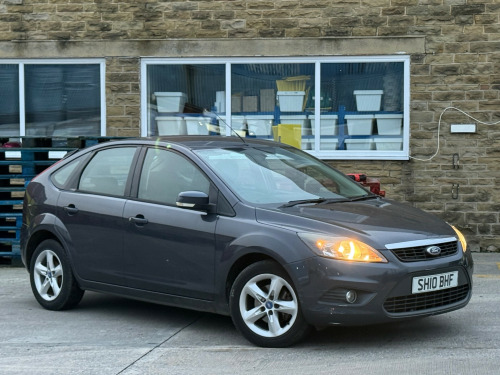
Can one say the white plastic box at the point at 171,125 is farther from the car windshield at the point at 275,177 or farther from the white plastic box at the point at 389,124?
the car windshield at the point at 275,177

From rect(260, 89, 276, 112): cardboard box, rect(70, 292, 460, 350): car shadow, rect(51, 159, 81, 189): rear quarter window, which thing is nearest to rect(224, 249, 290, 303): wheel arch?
rect(70, 292, 460, 350): car shadow

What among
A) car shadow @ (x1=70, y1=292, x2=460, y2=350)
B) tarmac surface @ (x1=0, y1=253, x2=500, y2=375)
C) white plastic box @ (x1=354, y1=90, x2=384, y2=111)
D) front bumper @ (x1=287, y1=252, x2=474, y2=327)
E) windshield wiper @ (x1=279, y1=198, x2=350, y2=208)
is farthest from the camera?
white plastic box @ (x1=354, y1=90, x2=384, y2=111)

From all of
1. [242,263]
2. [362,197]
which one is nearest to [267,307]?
[242,263]

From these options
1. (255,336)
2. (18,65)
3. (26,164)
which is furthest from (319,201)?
(18,65)

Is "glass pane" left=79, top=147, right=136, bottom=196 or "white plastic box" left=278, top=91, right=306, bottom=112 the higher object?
"white plastic box" left=278, top=91, right=306, bottom=112

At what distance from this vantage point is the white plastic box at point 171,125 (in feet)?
44.4

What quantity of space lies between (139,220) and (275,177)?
114 centimetres

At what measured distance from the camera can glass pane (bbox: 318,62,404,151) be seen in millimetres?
12953

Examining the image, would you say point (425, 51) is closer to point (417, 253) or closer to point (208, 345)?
point (417, 253)

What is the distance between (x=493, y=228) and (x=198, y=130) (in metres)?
4.43

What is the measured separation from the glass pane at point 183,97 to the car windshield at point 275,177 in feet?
18.2

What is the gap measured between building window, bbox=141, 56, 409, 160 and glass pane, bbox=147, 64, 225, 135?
0.01m

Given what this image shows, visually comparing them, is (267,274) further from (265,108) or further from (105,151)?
(265,108)

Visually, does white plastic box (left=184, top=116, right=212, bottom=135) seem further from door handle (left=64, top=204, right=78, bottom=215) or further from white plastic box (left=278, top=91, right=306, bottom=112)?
door handle (left=64, top=204, right=78, bottom=215)
